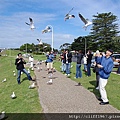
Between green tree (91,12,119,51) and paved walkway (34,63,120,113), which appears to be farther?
green tree (91,12,119,51)

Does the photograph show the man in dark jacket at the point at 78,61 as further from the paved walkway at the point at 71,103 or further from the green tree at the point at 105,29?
the green tree at the point at 105,29

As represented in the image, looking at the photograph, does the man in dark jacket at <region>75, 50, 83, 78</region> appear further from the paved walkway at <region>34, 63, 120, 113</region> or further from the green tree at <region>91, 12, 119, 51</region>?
the green tree at <region>91, 12, 119, 51</region>

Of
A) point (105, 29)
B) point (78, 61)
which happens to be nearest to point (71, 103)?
point (78, 61)

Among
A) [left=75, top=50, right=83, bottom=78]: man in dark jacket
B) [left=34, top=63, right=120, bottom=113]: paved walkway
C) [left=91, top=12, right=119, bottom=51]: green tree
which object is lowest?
[left=34, top=63, right=120, bottom=113]: paved walkway

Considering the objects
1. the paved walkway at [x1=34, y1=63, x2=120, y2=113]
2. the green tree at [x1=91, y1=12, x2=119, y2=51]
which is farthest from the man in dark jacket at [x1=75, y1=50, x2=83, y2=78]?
the green tree at [x1=91, y1=12, x2=119, y2=51]

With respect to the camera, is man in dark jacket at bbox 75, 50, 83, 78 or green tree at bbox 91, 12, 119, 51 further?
green tree at bbox 91, 12, 119, 51

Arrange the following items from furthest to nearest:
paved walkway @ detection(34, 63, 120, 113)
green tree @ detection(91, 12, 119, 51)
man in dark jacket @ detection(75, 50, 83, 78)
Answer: green tree @ detection(91, 12, 119, 51), man in dark jacket @ detection(75, 50, 83, 78), paved walkway @ detection(34, 63, 120, 113)

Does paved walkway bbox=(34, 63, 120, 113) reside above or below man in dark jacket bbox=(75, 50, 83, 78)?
below

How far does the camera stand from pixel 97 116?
5703mm

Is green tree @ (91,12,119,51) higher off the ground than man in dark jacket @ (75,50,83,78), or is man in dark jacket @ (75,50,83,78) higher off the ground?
green tree @ (91,12,119,51)

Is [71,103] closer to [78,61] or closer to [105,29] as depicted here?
[78,61]

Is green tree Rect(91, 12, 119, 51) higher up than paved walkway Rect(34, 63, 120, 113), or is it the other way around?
green tree Rect(91, 12, 119, 51)

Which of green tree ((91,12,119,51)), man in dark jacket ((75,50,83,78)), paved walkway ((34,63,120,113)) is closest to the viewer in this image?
paved walkway ((34,63,120,113))

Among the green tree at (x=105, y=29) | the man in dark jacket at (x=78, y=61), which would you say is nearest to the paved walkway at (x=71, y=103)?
the man in dark jacket at (x=78, y=61)
